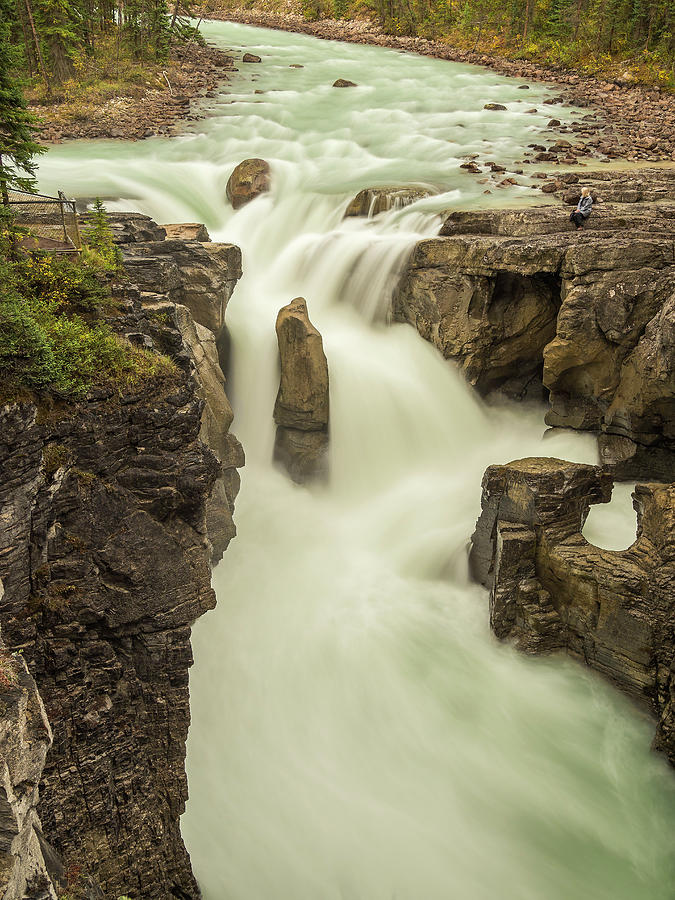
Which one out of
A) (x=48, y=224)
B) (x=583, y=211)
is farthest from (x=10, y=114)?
(x=583, y=211)

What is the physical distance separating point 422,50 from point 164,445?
4827 cm

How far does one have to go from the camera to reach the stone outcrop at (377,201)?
21906 mm

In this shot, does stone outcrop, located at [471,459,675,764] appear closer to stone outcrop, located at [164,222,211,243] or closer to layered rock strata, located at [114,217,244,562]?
layered rock strata, located at [114,217,244,562]

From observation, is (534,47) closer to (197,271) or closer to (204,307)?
(197,271)

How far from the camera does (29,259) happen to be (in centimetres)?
916

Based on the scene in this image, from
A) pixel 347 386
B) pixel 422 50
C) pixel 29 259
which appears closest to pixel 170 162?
pixel 347 386

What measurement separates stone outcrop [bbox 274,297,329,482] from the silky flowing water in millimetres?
452

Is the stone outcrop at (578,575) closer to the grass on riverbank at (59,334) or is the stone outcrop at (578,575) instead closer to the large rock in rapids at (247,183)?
the grass on riverbank at (59,334)

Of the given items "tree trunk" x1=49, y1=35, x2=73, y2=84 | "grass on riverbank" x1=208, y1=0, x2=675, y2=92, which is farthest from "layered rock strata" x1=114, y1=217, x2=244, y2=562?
"grass on riverbank" x1=208, y1=0, x2=675, y2=92

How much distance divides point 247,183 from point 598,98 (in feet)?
75.1

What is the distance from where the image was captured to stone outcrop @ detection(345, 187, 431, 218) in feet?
71.9

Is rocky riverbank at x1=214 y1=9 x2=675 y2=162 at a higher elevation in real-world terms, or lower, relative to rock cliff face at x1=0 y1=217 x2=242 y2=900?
higher

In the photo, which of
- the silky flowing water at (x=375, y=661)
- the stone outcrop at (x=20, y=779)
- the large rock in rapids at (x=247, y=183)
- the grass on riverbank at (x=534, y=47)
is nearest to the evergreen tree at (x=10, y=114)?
the stone outcrop at (x=20, y=779)

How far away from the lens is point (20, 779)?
18.5 ft
